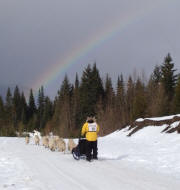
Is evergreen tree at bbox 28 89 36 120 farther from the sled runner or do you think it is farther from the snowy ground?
the snowy ground

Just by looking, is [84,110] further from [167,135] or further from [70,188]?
[70,188]

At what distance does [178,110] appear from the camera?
1658 inches

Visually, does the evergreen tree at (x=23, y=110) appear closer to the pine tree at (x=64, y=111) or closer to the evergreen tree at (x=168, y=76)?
the pine tree at (x=64, y=111)

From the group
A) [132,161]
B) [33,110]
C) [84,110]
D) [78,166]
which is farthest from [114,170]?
[33,110]

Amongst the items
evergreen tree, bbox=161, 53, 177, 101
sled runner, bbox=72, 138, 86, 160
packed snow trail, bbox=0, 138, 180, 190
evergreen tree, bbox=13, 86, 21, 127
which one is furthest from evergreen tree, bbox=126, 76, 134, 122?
packed snow trail, bbox=0, 138, 180, 190

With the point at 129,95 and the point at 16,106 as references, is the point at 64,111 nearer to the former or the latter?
the point at 129,95

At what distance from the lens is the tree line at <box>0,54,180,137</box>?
→ 49.1 metres

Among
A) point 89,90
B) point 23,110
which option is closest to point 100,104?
point 89,90

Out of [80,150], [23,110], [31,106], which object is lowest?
[80,150]

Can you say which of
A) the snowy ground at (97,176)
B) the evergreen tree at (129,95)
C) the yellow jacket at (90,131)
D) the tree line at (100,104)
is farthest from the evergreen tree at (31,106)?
the snowy ground at (97,176)

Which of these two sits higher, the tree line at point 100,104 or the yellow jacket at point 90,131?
the tree line at point 100,104

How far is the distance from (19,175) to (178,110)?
120ft

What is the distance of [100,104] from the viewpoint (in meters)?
61.7

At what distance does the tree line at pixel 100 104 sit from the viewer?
161ft
